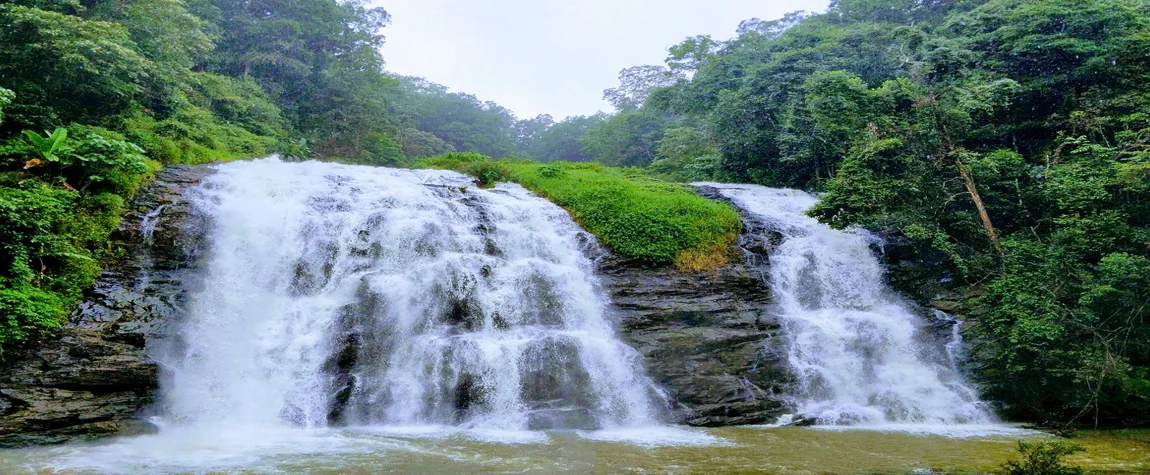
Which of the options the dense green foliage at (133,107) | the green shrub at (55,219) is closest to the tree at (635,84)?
the dense green foliage at (133,107)

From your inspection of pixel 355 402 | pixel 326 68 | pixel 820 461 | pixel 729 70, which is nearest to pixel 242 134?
pixel 326 68

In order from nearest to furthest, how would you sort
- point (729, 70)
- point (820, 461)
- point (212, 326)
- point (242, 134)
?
point (820, 461)
point (212, 326)
point (242, 134)
point (729, 70)

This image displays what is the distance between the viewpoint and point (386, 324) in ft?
33.5

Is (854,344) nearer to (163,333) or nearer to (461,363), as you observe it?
(461,363)

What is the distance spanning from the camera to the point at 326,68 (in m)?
30.1

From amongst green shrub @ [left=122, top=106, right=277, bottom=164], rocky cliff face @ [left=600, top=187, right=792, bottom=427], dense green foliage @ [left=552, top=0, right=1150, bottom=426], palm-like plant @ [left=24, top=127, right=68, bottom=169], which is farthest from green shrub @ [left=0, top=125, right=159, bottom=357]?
dense green foliage @ [left=552, top=0, right=1150, bottom=426]

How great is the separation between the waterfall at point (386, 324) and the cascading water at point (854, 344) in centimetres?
324

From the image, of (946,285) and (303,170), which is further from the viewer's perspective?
(303,170)

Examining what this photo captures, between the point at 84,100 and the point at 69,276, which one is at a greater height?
the point at 84,100

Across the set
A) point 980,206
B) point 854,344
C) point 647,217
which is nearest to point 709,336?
point 854,344

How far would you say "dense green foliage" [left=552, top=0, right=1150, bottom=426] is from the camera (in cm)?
996

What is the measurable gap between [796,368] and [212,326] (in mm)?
9961

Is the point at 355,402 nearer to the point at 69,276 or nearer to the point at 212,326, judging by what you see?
the point at 212,326

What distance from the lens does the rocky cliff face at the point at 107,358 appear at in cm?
745
